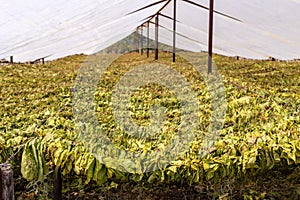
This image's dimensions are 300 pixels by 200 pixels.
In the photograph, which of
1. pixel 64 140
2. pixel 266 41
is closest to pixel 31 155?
pixel 64 140

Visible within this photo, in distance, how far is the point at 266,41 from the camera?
5.99m

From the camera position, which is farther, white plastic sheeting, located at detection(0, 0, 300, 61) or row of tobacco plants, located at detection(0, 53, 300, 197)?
white plastic sheeting, located at detection(0, 0, 300, 61)

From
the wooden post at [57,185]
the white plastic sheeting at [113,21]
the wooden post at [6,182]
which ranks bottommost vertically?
the wooden post at [57,185]

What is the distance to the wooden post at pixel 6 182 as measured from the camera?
5.25 feet

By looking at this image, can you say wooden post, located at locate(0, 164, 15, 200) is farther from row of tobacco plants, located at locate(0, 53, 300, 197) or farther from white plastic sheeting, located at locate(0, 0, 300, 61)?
white plastic sheeting, located at locate(0, 0, 300, 61)

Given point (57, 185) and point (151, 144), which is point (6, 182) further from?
point (151, 144)

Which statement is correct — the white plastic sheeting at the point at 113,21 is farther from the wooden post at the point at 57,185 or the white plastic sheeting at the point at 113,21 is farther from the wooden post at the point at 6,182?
the wooden post at the point at 6,182

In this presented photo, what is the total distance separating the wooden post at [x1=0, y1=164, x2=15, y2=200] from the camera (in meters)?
1.60

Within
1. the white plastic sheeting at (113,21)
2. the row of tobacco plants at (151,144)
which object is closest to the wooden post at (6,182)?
the row of tobacco plants at (151,144)

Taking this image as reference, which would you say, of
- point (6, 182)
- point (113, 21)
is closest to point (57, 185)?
point (6, 182)

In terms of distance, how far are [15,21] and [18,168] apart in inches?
70.9

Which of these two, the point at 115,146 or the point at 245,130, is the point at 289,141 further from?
the point at 115,146

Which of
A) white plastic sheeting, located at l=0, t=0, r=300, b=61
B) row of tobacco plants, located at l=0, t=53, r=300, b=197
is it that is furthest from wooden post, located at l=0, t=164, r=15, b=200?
white plastic sheeting, located at l=0, t=0, r=300, b=61

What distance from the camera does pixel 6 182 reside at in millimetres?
1614
